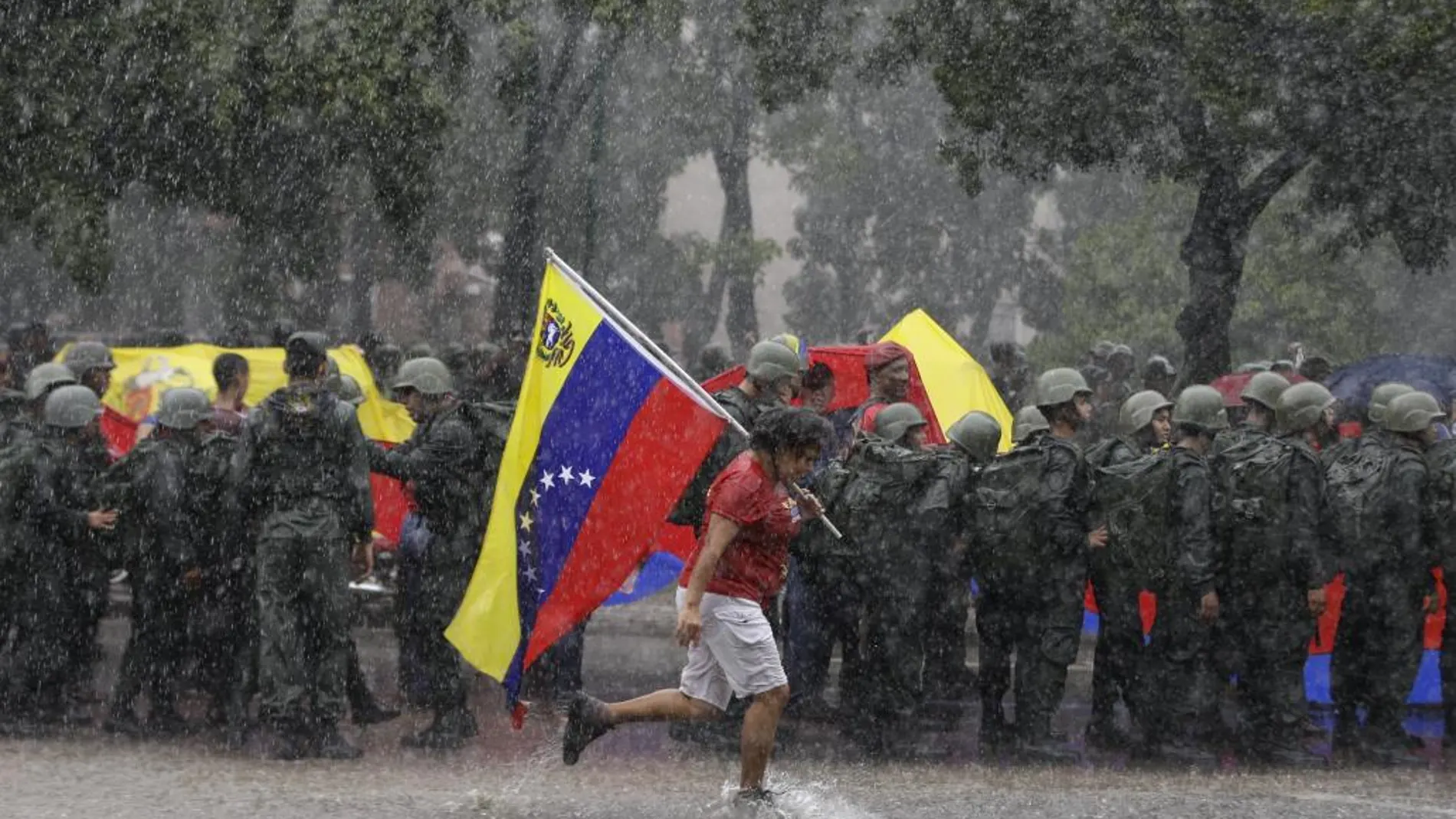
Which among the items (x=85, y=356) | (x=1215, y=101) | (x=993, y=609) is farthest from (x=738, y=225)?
(x=993, y=609)

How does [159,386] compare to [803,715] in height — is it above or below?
above

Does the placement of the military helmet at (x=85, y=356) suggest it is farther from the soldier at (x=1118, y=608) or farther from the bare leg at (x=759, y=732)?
the soldier at (x=1118, y=608)

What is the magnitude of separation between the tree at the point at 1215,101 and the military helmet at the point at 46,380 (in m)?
7.95

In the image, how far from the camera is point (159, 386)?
1427cm

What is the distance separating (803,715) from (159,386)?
6.03 meters

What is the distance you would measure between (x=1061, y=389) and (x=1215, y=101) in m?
5.72

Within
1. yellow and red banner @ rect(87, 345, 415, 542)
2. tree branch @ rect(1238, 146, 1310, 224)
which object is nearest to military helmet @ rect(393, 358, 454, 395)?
yellow and red banner @ rect(87, 345, 415, 542)

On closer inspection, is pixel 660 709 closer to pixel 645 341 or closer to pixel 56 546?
pixel 645 341

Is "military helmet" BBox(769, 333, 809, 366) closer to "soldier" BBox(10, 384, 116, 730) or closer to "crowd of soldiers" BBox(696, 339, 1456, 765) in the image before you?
"crowd of soldiers" BBox(696, 339, 1456, 765)

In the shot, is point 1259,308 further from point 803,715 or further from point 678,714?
point 678,714

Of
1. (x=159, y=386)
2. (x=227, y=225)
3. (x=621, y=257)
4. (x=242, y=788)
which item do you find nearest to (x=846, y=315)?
(x=621, y=257)

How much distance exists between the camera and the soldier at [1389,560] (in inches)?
389

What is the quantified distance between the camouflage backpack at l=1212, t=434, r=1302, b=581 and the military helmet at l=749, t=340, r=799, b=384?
2134 mm

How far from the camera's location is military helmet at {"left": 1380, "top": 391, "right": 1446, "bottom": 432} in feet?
32.7
